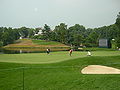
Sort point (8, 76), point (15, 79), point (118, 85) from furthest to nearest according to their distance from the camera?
point (8, 76) < point (15, 79) < point (118, 85)

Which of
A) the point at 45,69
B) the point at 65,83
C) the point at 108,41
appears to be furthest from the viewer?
the point at 108,41

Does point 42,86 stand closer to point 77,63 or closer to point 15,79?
point 15,79

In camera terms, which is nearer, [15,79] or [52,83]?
[52,83]

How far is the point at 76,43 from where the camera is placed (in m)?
78.6

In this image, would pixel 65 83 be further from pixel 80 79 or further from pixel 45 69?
pixel 45 69

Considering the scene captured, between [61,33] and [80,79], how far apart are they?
7426 centimetres

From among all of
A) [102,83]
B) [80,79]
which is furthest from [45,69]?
[102,83]

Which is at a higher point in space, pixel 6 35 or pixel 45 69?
pixel 6 35

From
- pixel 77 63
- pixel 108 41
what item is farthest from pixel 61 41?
pixel 77 63

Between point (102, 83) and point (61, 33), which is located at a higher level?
point (61, 33)

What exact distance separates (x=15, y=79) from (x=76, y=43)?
70.0m

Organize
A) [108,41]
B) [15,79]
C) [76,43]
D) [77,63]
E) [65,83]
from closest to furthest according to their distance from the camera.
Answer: [65,83] < [15,79] < [77,63] < [76,43] < [108,41]

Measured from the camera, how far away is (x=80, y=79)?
8.95 metres

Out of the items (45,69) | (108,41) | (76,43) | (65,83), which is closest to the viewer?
(65,83)
